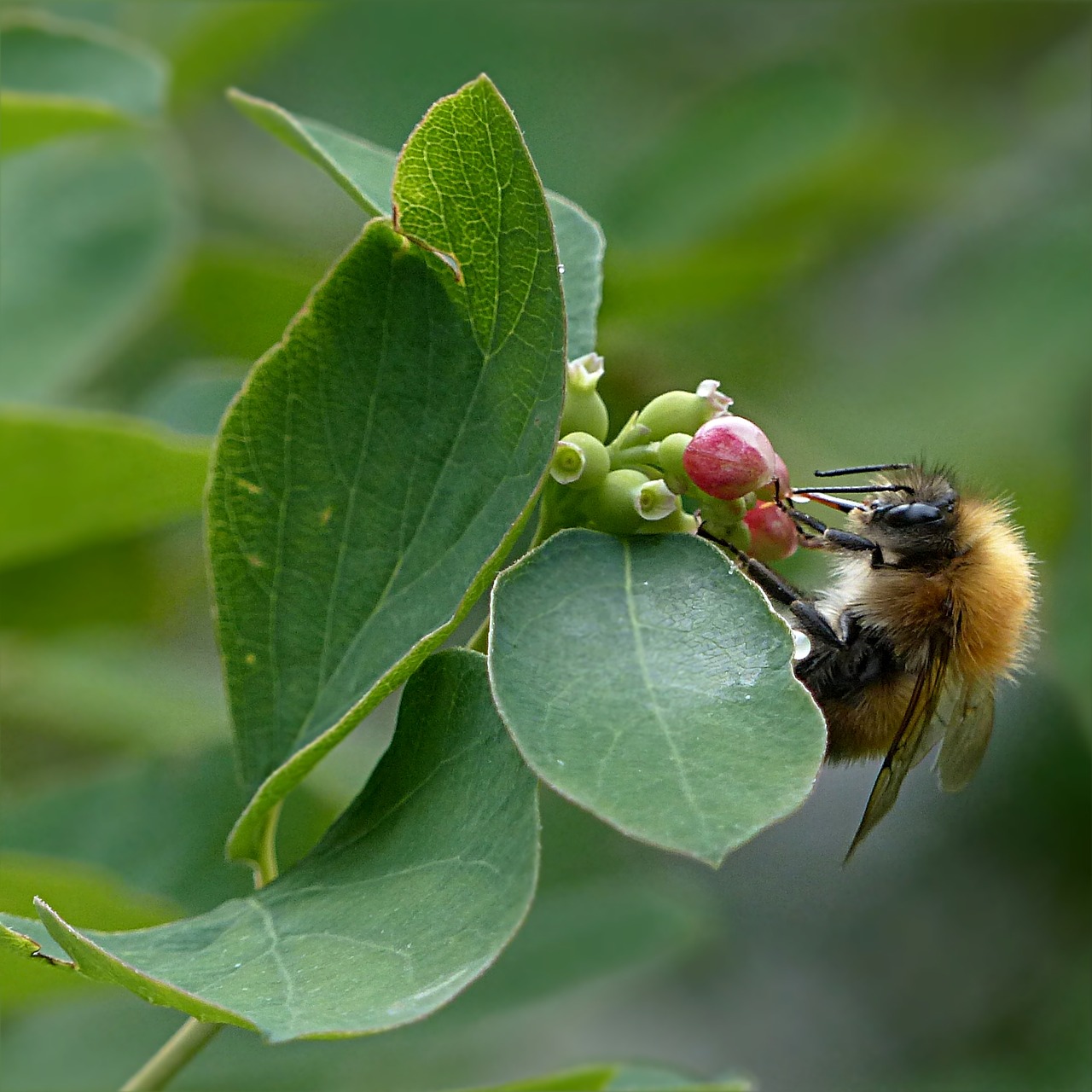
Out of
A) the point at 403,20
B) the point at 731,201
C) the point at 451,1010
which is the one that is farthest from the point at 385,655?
the point at 403,20

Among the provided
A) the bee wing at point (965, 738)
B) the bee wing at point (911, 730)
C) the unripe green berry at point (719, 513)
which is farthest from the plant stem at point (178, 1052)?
the bee wing at point (965, 738)

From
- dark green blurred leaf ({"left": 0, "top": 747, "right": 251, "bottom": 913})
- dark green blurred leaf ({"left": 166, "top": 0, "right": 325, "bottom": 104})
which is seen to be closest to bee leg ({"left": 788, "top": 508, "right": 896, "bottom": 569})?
dark green blurred leaf ({"left": 0, "top": 747, "right": 251, "bottom": 913})

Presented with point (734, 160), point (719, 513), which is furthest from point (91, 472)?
point (734, 160)

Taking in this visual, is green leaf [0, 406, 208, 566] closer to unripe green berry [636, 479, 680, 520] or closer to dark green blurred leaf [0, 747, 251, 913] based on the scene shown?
dark green blurred leaf [0, 747, 251, 913]

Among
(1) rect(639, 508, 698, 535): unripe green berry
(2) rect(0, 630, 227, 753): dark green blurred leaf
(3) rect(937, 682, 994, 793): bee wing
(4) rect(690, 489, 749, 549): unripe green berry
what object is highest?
(1) rect(639, 508, 698, 535): unripe green berry

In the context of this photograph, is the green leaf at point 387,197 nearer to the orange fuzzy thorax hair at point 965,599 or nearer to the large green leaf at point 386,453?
the large green leaf at point 386,453

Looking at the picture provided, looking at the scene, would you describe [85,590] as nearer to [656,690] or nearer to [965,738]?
[965,738]

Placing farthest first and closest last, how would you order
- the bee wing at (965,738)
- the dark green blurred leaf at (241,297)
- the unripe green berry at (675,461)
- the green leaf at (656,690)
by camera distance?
1. the dark green blurred leaf at (241,297)
2. the bee wing at (965,738)
3. the unripe green berry at (675,461)
4. the green leaf at (656,690)
